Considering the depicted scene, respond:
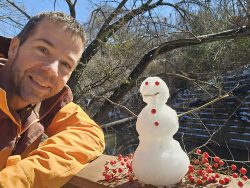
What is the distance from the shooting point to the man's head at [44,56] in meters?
1.01

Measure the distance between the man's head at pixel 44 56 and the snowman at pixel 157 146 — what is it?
0.36m

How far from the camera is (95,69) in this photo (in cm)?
392

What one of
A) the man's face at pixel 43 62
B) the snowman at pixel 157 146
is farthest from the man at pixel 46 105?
the snowman at pixel 157 146

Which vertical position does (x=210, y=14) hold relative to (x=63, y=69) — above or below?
above

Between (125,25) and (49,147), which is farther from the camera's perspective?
(125,25)

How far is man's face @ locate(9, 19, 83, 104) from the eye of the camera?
3.29 feet

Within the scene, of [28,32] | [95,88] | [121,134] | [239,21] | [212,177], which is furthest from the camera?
[121,134]

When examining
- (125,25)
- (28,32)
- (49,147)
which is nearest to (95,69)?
(125,25)

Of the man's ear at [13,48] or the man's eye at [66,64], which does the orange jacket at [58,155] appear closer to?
the man's eye at [66,64]

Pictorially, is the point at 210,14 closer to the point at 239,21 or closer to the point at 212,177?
the point at 239,21

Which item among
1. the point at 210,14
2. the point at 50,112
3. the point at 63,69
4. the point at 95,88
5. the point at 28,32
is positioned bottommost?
the point at 95,88

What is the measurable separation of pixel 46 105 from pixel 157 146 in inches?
19.2

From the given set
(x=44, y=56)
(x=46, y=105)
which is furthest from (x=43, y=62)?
(x=46, y=105)

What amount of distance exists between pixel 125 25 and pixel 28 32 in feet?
9.87
